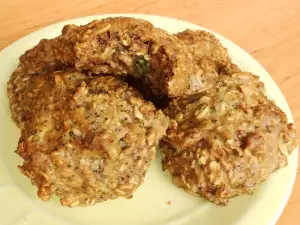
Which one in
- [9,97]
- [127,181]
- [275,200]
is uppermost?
[9,97]

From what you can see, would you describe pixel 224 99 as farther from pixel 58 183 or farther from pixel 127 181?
pixel 58 183

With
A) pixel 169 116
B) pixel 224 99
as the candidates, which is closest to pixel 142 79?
pixel 169 116

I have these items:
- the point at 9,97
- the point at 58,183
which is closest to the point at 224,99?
the point at 58,183

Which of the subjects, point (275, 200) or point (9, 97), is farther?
point (9, 97)

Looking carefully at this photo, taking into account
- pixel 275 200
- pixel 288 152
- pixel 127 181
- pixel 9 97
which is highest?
pixel 9 97

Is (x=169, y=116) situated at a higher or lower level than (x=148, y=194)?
higher
